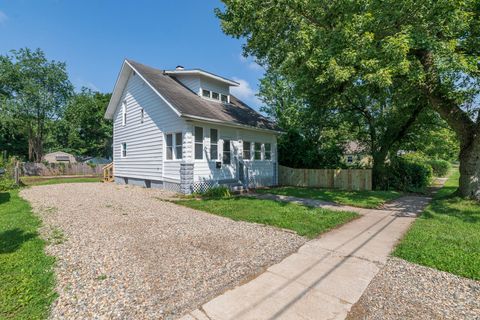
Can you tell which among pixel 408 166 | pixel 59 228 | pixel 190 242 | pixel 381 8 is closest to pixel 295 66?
pixel 381 8

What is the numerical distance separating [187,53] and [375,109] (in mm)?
13023

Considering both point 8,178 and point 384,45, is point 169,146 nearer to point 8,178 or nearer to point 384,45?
point 384,45

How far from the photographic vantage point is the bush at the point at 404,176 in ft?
49.9

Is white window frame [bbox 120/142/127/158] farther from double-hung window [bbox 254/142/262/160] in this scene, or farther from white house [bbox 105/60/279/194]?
double-hung window [bbox 254/142/262/160]

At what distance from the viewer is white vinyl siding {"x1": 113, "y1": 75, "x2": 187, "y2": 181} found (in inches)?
502

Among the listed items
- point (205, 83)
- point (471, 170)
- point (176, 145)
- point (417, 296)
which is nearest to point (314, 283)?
point (417, 296)

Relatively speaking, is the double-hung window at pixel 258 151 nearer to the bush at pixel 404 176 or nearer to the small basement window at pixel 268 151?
the small basement window at pixel 268 151

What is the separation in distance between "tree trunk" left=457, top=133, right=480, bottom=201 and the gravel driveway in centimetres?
832

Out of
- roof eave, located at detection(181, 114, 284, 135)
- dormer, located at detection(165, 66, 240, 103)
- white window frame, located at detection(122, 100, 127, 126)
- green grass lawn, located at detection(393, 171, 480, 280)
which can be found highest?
dormer, located at detection(165, 66, 240, 103)

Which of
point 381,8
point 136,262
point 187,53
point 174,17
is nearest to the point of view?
point 136,262

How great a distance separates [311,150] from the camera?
17547mm

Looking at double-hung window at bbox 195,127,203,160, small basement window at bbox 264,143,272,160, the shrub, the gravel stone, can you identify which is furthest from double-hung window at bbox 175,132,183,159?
the gravel stone

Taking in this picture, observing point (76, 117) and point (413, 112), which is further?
point (76, 117)

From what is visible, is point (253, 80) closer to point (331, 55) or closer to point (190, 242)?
point (331, 55)
